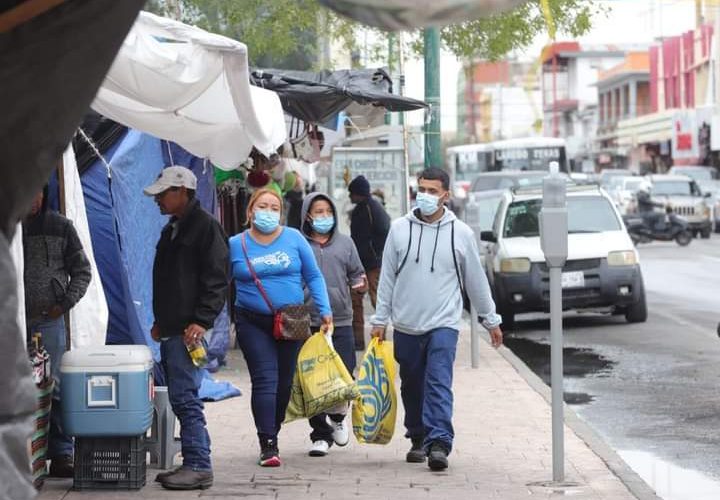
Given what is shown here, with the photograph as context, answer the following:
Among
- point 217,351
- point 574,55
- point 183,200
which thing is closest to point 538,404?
point 217,351

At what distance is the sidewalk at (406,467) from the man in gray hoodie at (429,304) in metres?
0.32

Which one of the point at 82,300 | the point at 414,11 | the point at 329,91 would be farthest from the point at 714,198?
the point at 414,11

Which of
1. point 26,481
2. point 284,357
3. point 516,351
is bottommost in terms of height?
point 516,351

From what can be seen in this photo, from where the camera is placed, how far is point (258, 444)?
10.4 meters

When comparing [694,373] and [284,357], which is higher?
[284,357]

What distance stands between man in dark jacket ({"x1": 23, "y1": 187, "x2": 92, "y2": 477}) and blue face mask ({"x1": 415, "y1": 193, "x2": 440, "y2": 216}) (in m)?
2.06

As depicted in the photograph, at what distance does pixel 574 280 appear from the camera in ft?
63.1

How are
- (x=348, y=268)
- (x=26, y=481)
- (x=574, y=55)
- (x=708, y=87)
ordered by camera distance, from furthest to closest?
(x=574, y=55) → (x=708, y=87) → (x=348, y=268) → (x=26, y=481)

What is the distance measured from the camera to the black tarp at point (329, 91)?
1289 cm

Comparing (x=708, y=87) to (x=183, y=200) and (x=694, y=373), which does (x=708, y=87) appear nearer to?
(x=694, y=373)

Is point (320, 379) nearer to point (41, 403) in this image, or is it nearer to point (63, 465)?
point (63, 465)

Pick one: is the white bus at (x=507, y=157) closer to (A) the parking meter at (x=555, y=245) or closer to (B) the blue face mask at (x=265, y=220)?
(B) the blue face mask at (x=265, y=220)

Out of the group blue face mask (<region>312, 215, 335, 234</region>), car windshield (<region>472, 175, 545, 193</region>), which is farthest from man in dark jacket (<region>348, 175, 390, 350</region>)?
car windshield (<region>472, 175, 545, 193</region>)

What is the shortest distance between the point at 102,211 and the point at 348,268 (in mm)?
1828
